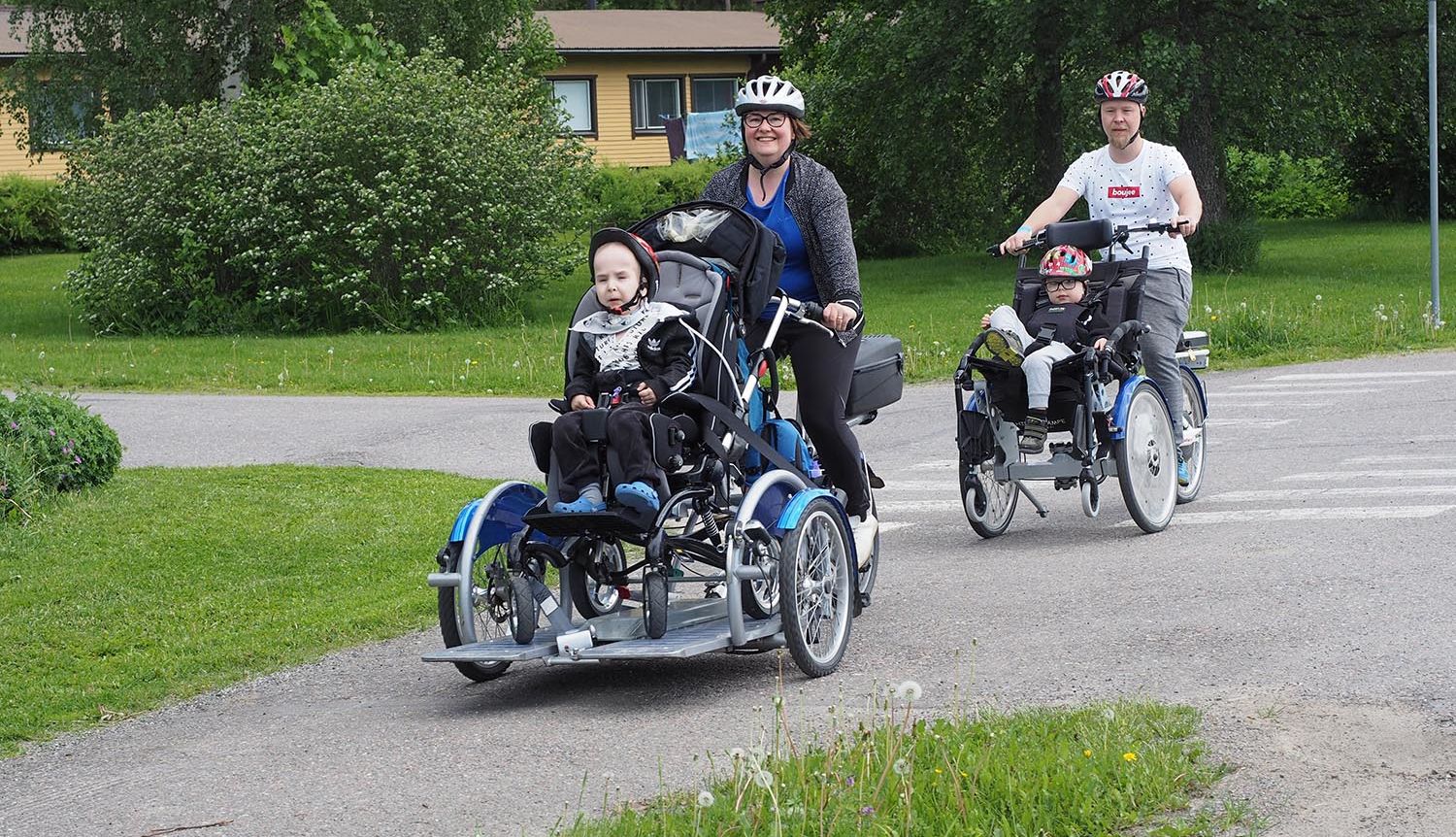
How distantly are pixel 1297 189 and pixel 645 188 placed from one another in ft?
55.8

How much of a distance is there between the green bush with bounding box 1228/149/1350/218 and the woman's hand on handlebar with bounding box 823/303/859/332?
39.9 meters

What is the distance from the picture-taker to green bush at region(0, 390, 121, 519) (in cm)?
1027

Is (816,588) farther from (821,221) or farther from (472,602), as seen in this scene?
(821,221)

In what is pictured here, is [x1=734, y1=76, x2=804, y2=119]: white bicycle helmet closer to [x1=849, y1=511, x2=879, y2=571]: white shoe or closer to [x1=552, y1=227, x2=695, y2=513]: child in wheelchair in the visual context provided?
[x1=552, y1=227, x2=695, y2=513]: child in wheelchair

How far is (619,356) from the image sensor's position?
264 inches

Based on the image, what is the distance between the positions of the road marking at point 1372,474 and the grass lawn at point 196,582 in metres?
4.78

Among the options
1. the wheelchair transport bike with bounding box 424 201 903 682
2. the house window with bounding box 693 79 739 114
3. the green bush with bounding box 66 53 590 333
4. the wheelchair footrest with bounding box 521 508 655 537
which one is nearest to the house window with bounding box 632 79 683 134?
the house window with bounding box 693 79 739 114

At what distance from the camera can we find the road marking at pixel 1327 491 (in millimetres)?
9805

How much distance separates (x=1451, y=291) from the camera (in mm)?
23484

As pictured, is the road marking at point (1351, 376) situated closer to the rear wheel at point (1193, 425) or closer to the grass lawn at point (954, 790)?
the rear wheel at point (1193, 425)

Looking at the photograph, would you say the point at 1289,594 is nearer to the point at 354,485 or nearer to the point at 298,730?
the point at 298,730

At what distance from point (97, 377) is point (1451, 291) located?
15763 mm

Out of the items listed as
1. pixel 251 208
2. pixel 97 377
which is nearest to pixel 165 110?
pixel 251 208

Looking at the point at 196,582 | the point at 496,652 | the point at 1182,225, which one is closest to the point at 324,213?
the point at 196,582
